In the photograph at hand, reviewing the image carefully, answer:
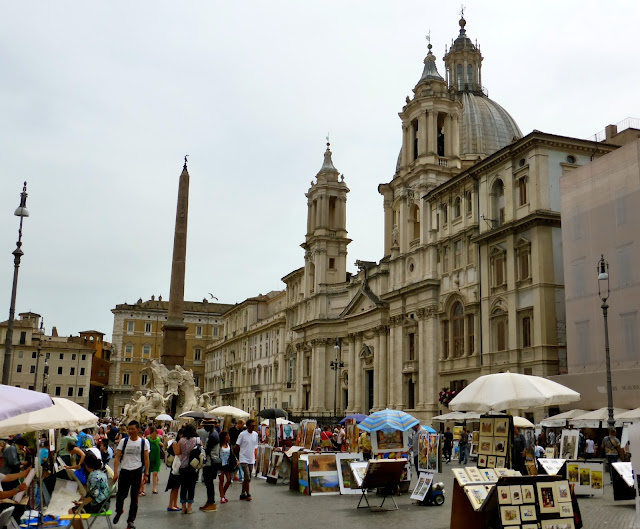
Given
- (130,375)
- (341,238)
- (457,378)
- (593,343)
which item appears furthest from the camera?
(130,375)

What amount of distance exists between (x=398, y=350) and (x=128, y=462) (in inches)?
1505

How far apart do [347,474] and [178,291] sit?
25.1m

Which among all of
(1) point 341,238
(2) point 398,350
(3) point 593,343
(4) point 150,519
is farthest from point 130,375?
(4) point 150,519

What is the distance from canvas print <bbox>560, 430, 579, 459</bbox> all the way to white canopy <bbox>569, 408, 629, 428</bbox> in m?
4.61

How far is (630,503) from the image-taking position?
15156 millimetres

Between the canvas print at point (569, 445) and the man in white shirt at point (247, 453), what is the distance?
10.4 meters

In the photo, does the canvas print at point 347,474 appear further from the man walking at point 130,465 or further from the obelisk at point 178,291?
the obelisk at point 178,291

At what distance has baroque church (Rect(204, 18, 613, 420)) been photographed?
36844 millimetres

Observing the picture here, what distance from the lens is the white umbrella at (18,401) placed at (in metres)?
7.79

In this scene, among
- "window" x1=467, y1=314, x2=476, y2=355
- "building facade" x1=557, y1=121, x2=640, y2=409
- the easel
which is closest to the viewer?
the easel

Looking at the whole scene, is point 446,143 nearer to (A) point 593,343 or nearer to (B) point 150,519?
(A) point 593,343

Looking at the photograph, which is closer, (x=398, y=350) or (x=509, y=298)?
(x=509, y=298)

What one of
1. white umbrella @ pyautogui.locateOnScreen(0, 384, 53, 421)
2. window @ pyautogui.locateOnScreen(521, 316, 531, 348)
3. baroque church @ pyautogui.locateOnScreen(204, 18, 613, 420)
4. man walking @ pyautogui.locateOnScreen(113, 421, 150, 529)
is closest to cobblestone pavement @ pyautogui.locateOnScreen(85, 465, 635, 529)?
man walking @ pyautogui.locateOnScreen(113, 421, 150, 529)

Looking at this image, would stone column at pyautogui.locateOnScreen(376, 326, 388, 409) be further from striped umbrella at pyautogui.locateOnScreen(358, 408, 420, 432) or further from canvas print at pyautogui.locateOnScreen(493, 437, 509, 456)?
canvas print at pyautogui.locateOnScreen(493, 437, 509, 456)
